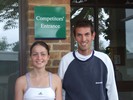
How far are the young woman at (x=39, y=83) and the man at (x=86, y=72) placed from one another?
155 mm

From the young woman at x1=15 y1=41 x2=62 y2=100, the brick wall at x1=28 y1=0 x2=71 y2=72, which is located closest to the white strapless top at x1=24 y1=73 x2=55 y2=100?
the young woman at x1=15 y1=41 x2=62 y2=100

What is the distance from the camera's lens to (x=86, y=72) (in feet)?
11.7

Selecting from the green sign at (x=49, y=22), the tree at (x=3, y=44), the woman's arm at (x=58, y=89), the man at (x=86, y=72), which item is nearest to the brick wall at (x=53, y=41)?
the green sign at (x=49, y=22)

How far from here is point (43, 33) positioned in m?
4.32

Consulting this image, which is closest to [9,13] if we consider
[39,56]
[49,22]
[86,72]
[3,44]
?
[3,44]

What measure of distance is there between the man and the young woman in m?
0.16

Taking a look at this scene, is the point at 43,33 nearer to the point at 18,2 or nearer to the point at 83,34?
the point at 18,2

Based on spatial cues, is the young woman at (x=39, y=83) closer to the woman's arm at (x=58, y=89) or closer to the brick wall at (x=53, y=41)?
the woman's arm at (x=58, y=89)

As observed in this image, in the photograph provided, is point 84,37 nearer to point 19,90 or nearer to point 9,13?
point 19,90

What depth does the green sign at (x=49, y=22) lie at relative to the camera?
4312mm

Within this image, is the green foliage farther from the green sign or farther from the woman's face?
Answer: the woman's face

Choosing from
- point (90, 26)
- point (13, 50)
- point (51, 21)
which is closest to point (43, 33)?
point (51, 21)

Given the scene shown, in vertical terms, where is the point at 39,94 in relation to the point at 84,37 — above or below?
below

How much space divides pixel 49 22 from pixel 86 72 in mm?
1012
